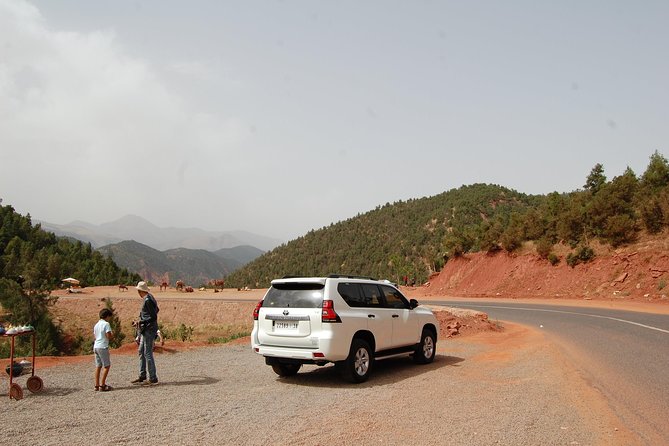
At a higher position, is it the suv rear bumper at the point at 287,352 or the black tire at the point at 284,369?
the suv rear bumper at the point at 287,352

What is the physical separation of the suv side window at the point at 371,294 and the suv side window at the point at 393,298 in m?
0.27

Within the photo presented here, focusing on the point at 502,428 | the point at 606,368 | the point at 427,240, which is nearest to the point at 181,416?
the point at 502,428

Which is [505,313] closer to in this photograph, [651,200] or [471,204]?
[651,200]

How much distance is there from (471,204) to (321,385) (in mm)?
99982

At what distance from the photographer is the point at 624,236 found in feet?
108

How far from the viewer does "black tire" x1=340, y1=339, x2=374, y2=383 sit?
9.30 m

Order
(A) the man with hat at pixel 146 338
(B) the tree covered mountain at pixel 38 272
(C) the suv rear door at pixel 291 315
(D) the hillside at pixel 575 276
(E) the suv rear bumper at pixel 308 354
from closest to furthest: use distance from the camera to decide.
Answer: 1. (E) the suv rear bumper at pixel 308 354
2. (C) the suv rear door at pixel 291 315
3. (A) the man with hat at pixel 146 338
4. (D) the hillside at pixel 575 276
5. (B) the tree covered mountain at pixel 38 272

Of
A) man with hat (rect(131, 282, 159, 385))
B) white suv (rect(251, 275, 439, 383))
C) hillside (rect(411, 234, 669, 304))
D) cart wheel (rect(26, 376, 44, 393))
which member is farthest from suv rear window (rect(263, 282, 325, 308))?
hillside (rect(411, 234, 669, 304))

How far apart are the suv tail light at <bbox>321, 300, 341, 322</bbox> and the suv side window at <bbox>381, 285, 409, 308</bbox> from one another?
6.21 ft

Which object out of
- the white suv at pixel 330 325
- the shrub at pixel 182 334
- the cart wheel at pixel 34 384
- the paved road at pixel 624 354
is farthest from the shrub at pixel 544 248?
the cart wheel at pixel 34 384

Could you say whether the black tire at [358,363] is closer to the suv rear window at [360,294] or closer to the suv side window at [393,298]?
the suv rear window at [360,294]

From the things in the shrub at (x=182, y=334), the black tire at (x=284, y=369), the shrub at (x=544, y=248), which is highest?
the shrub at (x=544, y=248)

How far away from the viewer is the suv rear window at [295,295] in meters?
9.44

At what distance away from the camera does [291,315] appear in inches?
372
